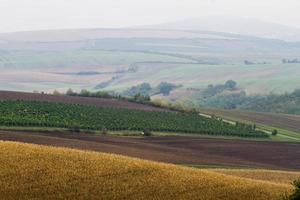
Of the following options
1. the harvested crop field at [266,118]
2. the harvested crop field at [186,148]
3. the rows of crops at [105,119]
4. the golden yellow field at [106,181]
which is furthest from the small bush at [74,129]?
the harvested crop field at [266,118]

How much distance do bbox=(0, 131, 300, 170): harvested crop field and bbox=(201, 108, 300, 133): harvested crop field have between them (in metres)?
26.5

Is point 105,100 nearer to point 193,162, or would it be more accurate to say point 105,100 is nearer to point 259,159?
point 259,159

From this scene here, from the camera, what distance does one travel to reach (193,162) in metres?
61.9

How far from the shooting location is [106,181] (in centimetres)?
3538

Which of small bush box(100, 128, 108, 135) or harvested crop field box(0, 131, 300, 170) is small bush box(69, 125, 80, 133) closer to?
small bush box(100, 128, 108, 135)

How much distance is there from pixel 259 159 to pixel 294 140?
2526 centimetres

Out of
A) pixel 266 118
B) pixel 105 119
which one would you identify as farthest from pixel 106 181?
pixel 266 118

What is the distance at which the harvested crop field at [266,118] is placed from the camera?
114312 mm

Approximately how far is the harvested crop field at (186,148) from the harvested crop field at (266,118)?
2648 cm

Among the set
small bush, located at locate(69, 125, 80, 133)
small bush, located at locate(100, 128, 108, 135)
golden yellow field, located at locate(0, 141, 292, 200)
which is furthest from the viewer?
small bush, located at locate(100, 128, 108, 135)

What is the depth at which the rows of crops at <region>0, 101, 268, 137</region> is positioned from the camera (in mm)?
82875

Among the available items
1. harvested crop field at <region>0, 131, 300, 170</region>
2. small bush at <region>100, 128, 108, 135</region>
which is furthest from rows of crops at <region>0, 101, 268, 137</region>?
harvested crop field at <region>0, 131, 300, 170</region>

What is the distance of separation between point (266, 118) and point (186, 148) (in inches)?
2017

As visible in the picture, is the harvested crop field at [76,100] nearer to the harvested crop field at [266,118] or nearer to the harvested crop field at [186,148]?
the harvested crop field at [266,118]
